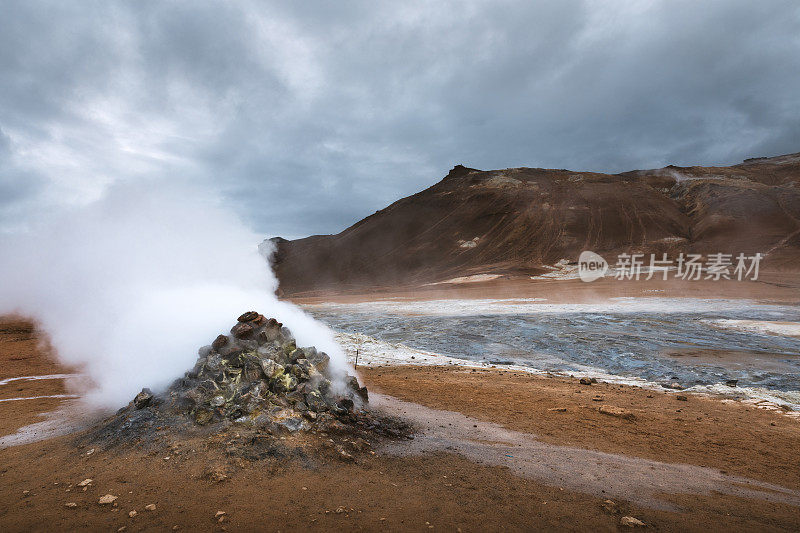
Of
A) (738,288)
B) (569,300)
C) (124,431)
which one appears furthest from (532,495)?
(738,288)

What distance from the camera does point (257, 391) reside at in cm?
540

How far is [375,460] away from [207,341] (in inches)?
137

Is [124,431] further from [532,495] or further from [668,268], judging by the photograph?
[668,268]

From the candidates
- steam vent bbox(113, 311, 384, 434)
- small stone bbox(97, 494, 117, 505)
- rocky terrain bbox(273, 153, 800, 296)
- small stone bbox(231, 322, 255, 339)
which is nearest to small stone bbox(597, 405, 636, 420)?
steam vent bbox(113, 311, 384, 434)

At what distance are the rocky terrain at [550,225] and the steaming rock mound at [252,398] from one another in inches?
1974

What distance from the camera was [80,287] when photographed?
37.7 feet

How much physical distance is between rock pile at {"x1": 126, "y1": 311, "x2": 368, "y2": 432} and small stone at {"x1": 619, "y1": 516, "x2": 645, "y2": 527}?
3.39m

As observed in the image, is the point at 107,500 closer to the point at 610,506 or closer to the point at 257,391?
the point at 257,391

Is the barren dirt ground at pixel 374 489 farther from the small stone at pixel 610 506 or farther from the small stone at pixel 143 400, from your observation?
the small stone at pixel 143 400

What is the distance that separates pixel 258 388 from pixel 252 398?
0.53 feet

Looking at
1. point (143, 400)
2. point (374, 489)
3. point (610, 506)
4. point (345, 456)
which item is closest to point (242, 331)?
point (143, 400)

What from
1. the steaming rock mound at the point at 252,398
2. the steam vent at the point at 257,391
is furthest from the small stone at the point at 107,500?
the steam vent at the point at 257,391

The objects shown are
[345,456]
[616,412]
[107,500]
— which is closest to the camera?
[107,500]

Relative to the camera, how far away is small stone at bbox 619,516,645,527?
3596 millimetres
